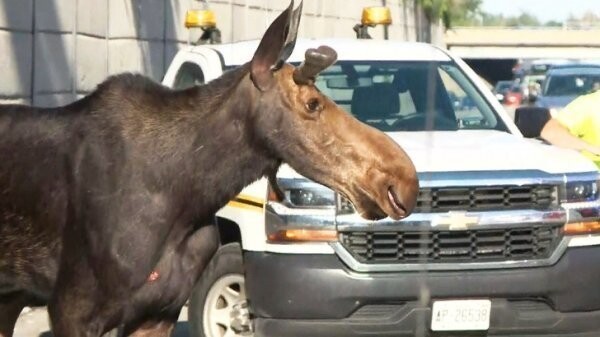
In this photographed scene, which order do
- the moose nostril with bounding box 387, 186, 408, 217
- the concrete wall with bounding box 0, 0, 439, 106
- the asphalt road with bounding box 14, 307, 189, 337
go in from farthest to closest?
the concrete wall with bounding box 0, 0, 439, 106 < the asphalt road with bounding box 14, 307, 189, 337 < the moose nostril with bounding box 387, 186, 408, 217

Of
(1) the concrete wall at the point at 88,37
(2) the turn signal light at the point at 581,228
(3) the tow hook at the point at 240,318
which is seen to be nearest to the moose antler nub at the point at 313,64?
(2) the turn signal light at the point at 581,228

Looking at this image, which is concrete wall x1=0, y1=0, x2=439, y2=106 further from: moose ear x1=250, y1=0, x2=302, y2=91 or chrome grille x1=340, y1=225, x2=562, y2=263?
moose ear x1=250, y1=0, x2=302, y2=91

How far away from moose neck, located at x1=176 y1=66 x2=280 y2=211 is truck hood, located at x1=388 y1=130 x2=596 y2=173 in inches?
98.6

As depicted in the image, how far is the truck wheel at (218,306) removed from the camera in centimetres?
930

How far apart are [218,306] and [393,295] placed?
52.6 inches

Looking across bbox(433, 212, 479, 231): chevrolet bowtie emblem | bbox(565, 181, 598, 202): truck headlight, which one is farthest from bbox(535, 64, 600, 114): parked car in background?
bbox(433, 212, 479, 231): chevrolet bowtie emblem

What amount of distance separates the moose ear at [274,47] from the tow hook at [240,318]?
3.44 m

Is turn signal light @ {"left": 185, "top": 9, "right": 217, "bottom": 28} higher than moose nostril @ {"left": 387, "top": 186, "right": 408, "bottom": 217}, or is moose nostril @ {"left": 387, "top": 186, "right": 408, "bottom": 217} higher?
turn signal light @ {"left": 185, "top": 9, "right": 217, "bottom": 28}

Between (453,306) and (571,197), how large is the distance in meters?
0.98

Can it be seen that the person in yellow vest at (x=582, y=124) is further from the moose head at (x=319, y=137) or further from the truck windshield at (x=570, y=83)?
the truck windshield at (x=570, y=83)

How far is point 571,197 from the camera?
8.95m

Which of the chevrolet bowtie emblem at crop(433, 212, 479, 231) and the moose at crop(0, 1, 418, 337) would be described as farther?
the chevrolet bowtie emblem at crop(433, 212, 479, 231)

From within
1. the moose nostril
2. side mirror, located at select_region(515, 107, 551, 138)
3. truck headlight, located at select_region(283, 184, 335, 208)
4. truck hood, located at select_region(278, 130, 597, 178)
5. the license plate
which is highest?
the moose nostril

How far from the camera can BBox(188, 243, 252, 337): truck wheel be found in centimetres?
930
